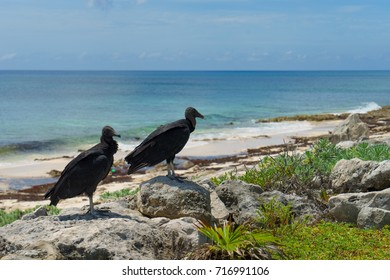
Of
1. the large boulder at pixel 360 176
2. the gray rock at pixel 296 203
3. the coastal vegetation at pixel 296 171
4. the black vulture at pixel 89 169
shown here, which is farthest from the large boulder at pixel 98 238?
the large boulder at pixel 360 176

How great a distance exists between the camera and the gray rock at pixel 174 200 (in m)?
8.19

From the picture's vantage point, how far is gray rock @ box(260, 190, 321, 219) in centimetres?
932

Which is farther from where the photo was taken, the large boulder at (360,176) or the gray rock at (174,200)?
the large boulder at (360,176)

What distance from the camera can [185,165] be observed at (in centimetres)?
2256

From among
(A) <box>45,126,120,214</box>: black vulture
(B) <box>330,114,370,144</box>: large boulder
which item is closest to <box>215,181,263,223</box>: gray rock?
(A) <box>45,126,120,214</box>: black vulture

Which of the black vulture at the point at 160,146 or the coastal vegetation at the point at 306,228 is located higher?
the black vulture at the point at 160,146

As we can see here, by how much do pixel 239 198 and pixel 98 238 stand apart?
10.5ft

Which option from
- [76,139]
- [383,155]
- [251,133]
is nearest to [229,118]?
[251,133]

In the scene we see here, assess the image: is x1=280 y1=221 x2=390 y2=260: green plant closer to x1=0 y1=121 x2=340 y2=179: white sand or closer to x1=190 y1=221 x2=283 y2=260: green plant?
x1=190 y1=221 x2=283 y2=260: green plant

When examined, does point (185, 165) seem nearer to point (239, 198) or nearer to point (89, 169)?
point (239, 198)

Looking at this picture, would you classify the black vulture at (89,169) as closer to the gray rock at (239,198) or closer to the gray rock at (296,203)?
the gray rock at (239,198)

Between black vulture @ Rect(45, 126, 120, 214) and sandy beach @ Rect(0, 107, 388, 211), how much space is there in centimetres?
786

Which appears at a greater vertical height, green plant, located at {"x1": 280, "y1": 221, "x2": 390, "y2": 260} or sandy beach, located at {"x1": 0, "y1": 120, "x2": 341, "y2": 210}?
green plant, located at {"x1": 280, "y1": 221, "x2": 390, "y2": 260}
